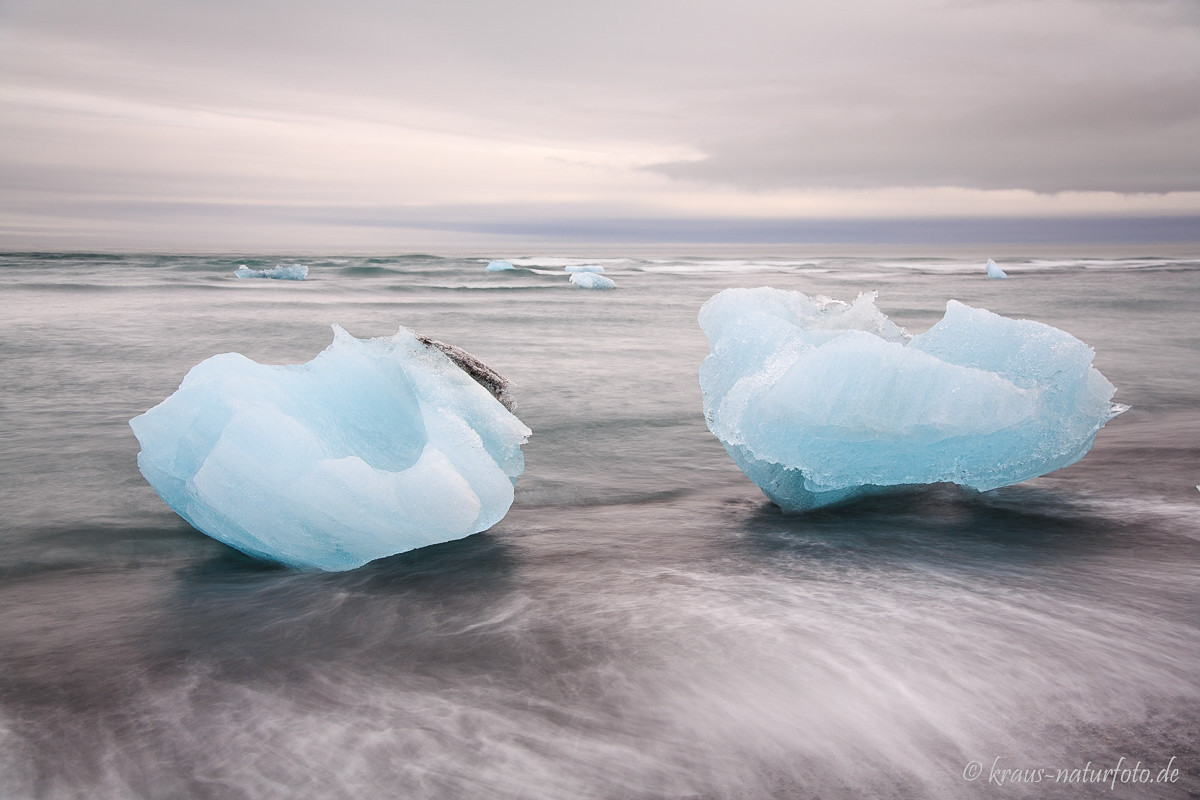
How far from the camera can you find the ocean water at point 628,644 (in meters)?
2.09

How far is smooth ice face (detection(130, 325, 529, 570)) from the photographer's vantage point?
3.16m

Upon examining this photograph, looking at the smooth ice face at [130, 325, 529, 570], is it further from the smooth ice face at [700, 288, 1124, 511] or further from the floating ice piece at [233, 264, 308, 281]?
the floating ice piece at [233, 264, 308, 281]

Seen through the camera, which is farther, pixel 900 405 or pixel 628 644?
pixel 900 405

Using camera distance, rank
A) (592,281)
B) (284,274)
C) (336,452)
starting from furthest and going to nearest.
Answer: (284,274)
(592,281)
(336,452)

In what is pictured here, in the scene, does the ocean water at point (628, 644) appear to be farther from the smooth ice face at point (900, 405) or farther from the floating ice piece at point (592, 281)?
the floating ice piece at point (592, 281)

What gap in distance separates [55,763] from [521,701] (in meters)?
1.29

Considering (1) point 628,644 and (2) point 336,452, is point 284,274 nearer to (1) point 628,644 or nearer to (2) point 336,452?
(2) point 336,452

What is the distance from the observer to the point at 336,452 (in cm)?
354

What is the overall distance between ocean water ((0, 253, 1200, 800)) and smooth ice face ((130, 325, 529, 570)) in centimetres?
24

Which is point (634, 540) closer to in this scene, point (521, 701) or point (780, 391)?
point (780, 391)

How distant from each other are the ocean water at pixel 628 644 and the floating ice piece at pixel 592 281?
19743 mm

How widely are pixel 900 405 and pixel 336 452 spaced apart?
259cm

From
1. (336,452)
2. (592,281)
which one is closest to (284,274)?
(592,281)

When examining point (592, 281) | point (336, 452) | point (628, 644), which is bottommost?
point (628, 644)
